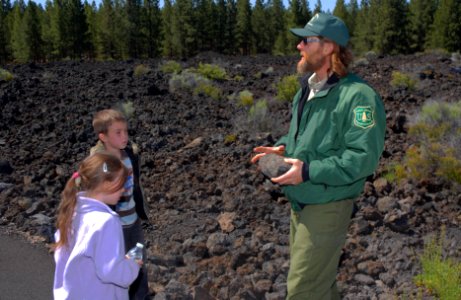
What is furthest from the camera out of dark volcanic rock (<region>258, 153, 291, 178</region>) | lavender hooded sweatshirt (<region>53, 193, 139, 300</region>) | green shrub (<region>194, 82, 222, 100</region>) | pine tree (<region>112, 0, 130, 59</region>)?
pine tree (<region>112, 0, 130, 59</region>)

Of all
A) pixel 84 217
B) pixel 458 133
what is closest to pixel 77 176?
pixel 84 217

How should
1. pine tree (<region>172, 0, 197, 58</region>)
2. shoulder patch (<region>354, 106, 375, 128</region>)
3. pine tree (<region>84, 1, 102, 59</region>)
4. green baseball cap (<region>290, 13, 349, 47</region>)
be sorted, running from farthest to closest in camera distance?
pine tree (<region>84, 1, 102, 59</region>) < pine tree (<region>172, 0, 197, 58</region>) < green baseball cap (<region>290, 13, 349, 47</region>) < shoulder patch (<region>354, 106, 375, 128</region>)

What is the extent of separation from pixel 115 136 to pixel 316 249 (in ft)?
4.83

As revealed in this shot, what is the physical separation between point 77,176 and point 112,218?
0.36 meters

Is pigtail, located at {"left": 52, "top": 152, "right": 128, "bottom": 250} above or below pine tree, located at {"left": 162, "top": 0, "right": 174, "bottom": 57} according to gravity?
below

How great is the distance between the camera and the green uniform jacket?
2363mm

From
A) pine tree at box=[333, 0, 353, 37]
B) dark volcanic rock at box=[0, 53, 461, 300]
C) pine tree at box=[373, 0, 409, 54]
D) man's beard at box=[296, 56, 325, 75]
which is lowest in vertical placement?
dark volcanic rock at box=[0, 53, 461, 300]

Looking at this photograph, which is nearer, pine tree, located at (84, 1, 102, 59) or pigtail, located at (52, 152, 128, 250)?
pigtail, located at (52, 152, 128, 250)

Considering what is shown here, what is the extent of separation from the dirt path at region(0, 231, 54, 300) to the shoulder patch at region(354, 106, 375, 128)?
2.91 metres

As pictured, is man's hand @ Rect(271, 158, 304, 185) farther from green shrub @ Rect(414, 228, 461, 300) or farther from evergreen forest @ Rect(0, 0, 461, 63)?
evergreen forest @ Rect(0, 0, 461, 63)

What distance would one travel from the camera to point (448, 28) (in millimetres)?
39750

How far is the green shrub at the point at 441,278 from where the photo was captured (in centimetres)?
347

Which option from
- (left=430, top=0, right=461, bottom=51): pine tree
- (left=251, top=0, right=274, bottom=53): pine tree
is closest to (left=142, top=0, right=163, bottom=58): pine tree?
(left=251, top=0, right=274, bottom=53): pine tree

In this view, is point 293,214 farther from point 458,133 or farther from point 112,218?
point 458,133
